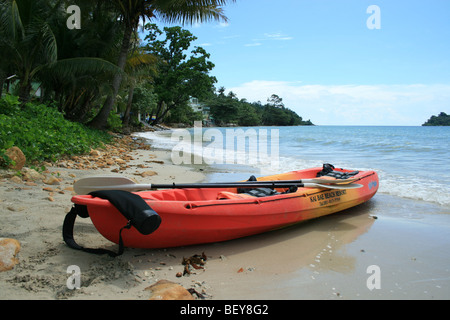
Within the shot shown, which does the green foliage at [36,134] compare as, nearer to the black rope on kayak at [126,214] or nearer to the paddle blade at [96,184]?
the paddle blade at [96,184]

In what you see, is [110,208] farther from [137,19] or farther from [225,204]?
[137,19]

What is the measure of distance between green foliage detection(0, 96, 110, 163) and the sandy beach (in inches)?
37.3

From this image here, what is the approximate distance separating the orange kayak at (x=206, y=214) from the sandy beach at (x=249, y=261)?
0.45 feet

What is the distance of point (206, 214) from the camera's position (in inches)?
124

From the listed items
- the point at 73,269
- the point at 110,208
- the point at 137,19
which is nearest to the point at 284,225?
the point at 110,208

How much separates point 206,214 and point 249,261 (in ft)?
1.96

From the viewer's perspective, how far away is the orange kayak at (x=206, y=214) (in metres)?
2.86

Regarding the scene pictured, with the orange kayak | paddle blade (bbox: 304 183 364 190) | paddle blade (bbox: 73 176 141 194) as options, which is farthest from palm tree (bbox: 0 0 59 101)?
paddle blade (bbox: 304 183 364 190)

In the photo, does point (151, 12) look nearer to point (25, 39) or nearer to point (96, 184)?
point (25, 39)

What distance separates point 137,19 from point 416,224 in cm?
1104

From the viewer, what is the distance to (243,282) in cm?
260

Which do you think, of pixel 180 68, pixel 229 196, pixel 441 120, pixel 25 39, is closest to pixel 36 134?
pixel 229 196

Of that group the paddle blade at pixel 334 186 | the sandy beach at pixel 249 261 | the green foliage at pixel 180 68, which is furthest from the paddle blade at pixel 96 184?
the green foliage at pixel 180 68
